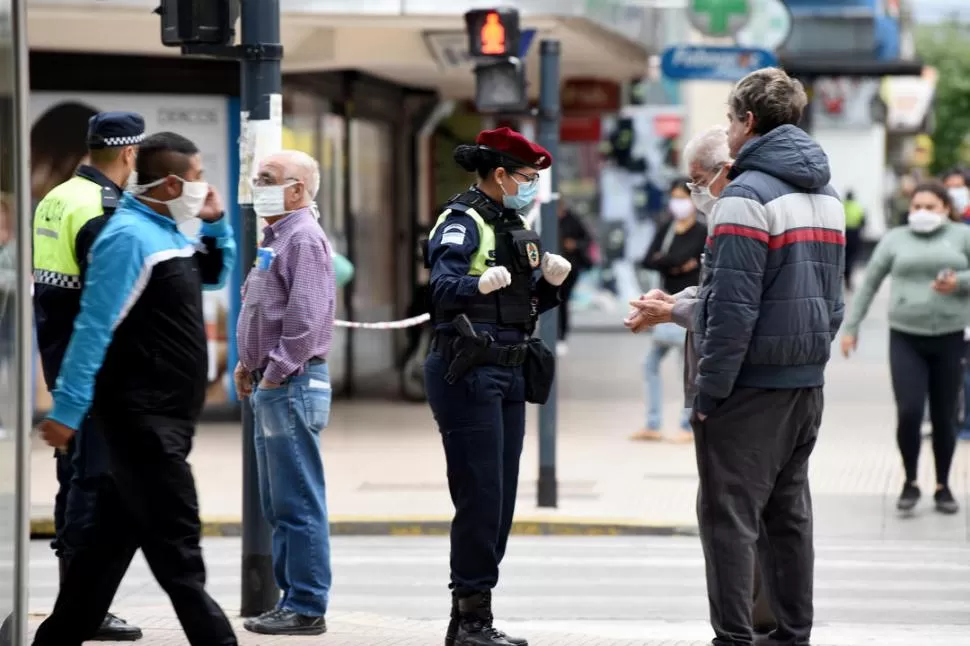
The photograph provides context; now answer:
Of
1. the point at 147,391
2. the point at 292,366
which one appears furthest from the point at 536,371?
the point at 147,391

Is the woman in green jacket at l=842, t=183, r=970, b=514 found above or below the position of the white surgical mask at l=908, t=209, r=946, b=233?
below

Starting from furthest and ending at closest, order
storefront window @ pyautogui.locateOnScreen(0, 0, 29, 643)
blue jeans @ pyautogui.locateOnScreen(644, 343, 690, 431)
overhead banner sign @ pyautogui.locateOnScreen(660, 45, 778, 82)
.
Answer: overhead banner sign @ pyautogui.locateOnScreen(660, 45, 778, 82), blue jeans @ pyautogui.locateOnScreen(644, 343, 690, 431), storefront window @ pyautogui.locateOnScreen(0, 0, 29, 643)

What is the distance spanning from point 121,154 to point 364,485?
511 centimetres

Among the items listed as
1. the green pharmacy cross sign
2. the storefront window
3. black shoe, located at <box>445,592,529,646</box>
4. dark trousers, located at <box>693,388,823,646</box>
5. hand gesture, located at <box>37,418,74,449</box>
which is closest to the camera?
the storefront window

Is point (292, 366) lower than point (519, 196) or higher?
lower

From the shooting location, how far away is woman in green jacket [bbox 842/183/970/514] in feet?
33.5

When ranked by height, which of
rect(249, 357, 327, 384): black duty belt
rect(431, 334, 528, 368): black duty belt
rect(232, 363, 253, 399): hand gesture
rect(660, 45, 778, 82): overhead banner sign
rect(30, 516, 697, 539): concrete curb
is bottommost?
rect(30, 516, 697, 539): concrete curb

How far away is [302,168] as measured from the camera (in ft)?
22.7

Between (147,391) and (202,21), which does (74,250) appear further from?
(147,391)

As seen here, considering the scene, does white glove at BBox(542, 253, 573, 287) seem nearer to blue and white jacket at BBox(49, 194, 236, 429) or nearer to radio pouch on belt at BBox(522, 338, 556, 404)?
radio pouch on belt at BBox(522, 338, 556, 404)

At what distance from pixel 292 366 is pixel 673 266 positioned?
6.64 m

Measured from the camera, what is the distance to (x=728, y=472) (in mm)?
5953

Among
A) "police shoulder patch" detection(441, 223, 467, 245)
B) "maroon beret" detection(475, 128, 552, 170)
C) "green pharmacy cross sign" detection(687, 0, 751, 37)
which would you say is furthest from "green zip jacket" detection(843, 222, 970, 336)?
"green pharmacy cross sign" detection(687, 0, 751, 37)

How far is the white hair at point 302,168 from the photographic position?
6914 mm
